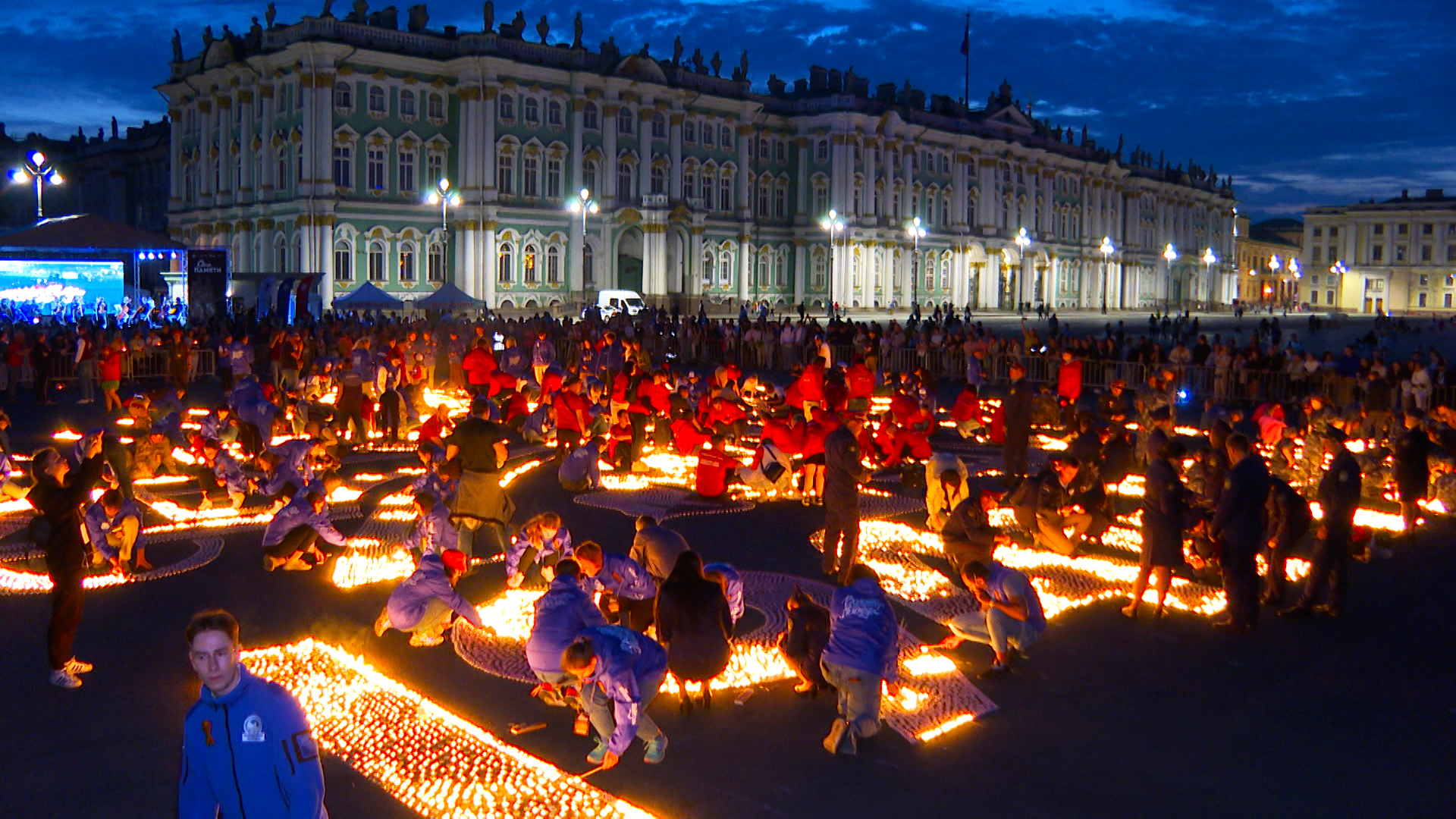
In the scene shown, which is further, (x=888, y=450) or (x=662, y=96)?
(x=662, y=96)

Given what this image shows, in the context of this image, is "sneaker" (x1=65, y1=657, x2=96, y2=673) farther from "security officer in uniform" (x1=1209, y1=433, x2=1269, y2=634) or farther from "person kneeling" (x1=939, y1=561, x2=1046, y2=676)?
"security officer in uniform" (x1=1209, y1=433, x2=1269, y2=634)

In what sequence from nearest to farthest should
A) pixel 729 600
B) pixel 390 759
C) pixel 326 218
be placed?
pixel 390 759
pixel 729 600
pixel 326 218

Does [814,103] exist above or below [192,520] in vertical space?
above

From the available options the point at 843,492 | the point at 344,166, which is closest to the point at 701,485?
the point at 843,492

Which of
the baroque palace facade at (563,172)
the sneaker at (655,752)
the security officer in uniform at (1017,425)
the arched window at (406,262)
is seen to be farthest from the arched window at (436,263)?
the sneaker at (655,752)

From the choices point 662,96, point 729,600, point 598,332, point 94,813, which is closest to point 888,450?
point 729,600

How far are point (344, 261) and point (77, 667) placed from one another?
49657 millimetres

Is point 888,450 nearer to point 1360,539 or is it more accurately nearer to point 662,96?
point 1360,539

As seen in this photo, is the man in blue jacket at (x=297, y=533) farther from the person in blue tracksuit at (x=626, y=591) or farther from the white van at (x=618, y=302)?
the white van at (x=618, y=302)

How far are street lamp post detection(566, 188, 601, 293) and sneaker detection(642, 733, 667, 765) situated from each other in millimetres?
52775

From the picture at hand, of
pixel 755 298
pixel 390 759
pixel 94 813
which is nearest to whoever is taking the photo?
pixel 94 813

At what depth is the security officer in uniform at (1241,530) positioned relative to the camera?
960cm

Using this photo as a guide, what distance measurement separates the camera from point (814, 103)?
75125 mm

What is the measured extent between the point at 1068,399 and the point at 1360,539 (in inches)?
413
